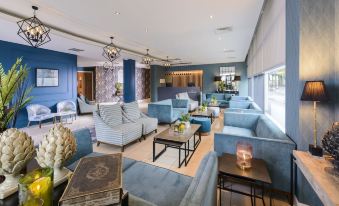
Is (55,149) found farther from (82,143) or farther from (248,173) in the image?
(248,173)

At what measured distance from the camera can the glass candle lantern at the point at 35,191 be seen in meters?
0.64

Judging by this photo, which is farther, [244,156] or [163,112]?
[163,112]

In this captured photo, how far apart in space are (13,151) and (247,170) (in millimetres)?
1865

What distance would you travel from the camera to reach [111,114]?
3.70 metres

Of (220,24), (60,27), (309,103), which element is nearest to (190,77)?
(220,24)

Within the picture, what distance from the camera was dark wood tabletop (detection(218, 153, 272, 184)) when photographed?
158 centimetres

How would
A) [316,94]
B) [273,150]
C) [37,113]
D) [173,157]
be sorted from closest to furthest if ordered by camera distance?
[316,94]
[273,150]
[173,157]
[37,113]

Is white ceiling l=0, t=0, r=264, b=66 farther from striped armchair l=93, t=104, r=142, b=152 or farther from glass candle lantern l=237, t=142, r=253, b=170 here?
glass candle lantern l=237, t=142, r=253, b=170

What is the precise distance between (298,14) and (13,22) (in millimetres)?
5155

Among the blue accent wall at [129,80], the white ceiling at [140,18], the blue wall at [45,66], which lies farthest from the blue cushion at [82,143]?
the blue accent wall at [129,80]

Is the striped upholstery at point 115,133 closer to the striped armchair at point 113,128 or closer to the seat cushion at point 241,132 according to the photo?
the striped armchair at point 113,128

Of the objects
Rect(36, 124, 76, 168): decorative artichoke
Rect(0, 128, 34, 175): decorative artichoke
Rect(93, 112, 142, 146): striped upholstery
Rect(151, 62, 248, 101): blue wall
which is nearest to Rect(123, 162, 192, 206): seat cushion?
Rect(36, 124, 76, 168): decorative artichoke

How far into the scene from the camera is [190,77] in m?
12.5

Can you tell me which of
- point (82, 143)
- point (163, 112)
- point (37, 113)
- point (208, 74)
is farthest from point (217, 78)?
point (82, 143)
